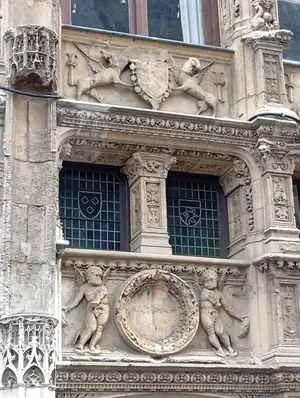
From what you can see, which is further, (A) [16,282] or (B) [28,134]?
(B) [28,134]

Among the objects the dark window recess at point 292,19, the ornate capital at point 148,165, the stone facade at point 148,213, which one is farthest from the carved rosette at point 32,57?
the dark window recess at point 292,19

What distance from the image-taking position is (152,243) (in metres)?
11.0

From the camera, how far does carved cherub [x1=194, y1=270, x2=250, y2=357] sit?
10898 millimetres

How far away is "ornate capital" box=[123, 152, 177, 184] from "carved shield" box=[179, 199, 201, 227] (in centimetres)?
62

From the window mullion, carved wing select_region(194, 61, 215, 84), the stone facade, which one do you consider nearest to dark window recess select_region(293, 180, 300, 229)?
the stone facade

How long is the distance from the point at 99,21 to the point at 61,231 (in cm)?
328

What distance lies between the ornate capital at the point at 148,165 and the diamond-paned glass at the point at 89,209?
0.37 metres

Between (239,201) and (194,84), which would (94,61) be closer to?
(194,84)

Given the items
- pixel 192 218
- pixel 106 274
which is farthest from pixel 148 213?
pixel 106 274

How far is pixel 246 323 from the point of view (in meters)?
11.1

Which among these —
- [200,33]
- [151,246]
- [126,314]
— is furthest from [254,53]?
[126,314]

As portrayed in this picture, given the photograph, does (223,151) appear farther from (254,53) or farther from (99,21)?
(99,21)

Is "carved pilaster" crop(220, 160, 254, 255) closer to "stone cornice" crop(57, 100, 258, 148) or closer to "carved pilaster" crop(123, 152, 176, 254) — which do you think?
"stone cornice" crop(57, 100, 258, 148)

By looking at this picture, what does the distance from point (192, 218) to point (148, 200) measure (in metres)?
0.90
